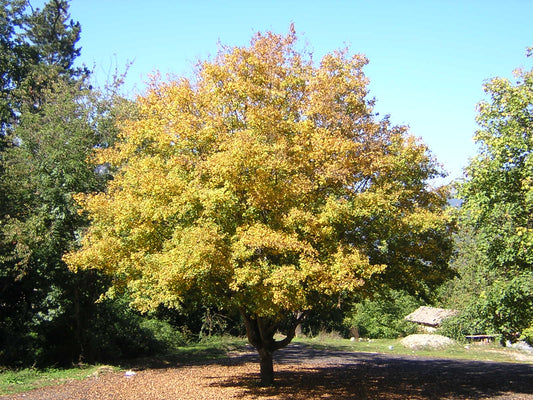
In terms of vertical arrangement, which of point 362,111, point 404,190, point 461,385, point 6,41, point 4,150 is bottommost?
point 461,385

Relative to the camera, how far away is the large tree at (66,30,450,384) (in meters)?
9.24

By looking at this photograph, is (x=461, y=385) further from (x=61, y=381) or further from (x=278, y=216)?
(x=61, y=381)

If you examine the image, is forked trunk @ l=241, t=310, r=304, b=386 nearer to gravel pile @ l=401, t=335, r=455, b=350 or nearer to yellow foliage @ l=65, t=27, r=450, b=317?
yellow foliage @ l=65, t=27, r=450, b=317

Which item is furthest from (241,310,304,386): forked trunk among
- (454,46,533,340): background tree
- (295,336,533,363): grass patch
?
(295,336,533,363): grass patch

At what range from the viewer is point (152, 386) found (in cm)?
1298

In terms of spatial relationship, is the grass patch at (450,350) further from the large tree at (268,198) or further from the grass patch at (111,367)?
the large tree at (268,198)

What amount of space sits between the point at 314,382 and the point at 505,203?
7294mm

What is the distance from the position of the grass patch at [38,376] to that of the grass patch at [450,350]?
41.3 feet

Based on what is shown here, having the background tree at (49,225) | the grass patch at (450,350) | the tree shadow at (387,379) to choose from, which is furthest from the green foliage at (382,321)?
the background tree at (49,225)

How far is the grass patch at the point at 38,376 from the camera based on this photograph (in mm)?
12391

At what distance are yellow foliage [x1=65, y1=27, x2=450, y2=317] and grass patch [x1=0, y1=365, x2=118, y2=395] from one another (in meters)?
3.80

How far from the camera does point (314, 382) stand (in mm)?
13797

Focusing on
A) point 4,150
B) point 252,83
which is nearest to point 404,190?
point 252,83

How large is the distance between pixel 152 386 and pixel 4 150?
1092 cm
